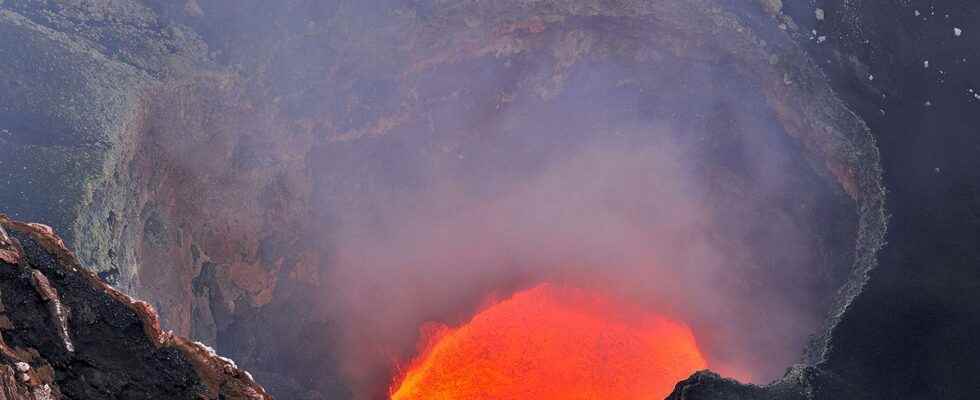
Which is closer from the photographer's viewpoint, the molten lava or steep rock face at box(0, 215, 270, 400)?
steep rock face at box(0, 215, 270, 400)

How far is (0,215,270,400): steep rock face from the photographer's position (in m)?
10.0

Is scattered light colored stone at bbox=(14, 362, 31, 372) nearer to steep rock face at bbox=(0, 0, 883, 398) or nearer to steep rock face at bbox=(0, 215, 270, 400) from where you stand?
steep rock face at bbox=(0, 215, 270, 400)

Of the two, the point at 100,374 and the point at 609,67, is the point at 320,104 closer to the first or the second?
the point at 609,67

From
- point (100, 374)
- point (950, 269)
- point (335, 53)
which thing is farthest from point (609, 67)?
point (100, 374)

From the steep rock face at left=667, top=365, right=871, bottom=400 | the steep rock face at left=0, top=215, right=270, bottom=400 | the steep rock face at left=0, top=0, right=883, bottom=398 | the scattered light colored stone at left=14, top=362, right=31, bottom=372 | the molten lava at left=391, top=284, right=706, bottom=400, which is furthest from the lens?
the molten lava at left=391, top=284, right=706, bottom=400

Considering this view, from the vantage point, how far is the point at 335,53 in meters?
28.5

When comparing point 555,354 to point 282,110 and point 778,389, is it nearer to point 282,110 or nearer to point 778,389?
point 778,389

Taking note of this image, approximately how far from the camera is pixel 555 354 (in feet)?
97.2

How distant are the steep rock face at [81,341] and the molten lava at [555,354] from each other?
58.7 feet

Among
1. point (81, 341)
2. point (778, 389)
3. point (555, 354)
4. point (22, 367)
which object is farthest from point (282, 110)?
point (22, 367)

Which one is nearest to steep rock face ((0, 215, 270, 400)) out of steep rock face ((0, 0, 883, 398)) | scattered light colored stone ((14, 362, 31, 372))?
scattered light colored stone ((14, 362, 31, 372))

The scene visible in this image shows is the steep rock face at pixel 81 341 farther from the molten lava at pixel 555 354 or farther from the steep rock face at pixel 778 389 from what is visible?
the molten lava at pixel 555 354

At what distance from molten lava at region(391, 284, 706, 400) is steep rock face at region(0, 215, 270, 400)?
17896mm

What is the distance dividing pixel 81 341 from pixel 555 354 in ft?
68.1
